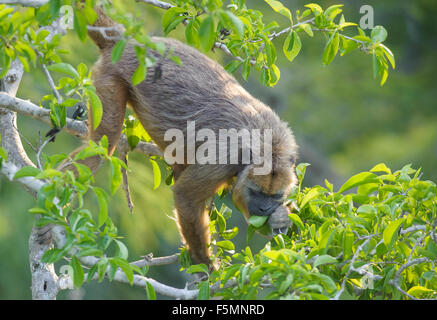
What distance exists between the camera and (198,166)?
11.9ft

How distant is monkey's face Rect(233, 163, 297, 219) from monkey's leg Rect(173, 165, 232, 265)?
0.13 metres

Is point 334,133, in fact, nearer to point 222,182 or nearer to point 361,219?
point 222,182

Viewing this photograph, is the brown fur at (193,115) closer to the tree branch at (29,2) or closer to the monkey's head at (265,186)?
the monkey's head at (265,186)

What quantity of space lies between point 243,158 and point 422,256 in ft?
4.48

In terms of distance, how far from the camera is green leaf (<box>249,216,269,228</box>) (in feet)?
10.8

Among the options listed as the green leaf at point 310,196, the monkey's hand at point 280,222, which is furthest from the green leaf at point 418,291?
the monkey's hand at point 280,222

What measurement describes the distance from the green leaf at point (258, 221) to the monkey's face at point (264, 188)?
0.41 ft

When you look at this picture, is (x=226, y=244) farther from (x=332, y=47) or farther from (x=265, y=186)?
(x=332, y=47)

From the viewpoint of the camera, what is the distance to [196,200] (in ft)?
11.9

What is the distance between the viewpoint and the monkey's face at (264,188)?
3.57m

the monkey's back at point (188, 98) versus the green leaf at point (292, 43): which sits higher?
the green leaf at point (292, 43)

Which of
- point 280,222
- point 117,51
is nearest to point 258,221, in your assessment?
point 280,222

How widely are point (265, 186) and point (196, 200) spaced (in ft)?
1.49

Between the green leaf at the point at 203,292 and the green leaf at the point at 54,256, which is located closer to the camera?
the green leaf at the point at 54,256
